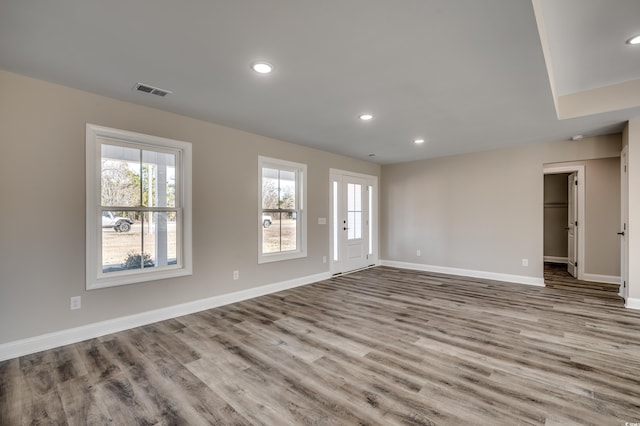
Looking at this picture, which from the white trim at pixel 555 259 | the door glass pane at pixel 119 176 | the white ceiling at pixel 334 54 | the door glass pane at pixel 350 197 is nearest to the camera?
the white ceiling at pixel 334 54

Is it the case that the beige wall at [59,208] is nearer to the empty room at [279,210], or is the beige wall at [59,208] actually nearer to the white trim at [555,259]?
the empty room at [279,210]

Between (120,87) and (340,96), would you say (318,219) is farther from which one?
(120,87)

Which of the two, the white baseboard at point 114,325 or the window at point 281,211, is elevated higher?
the window at point 281,211

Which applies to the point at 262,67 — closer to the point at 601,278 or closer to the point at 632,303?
the point at 632,303

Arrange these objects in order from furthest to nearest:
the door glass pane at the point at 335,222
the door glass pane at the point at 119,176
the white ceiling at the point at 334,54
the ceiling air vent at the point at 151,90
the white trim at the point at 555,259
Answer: the white trim at the point at 555,259 → the door glass pane at the point at 335,222 → the door glass pane at the point at 119,176 → the ceiling air vent at the point at 151,90 → the white ceiling at the point at 334,54

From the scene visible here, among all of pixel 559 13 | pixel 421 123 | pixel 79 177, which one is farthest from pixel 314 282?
pixel 559 13

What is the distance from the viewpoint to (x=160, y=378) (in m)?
2.24

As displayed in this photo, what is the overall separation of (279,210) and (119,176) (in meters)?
2.32

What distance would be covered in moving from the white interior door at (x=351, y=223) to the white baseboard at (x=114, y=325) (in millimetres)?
1935

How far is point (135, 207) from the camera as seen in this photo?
132 inches

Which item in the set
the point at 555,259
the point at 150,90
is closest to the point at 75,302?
the point at 150,90

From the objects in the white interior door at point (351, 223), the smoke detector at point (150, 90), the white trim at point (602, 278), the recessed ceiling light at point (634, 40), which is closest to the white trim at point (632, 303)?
the white trim at point (602, 278)

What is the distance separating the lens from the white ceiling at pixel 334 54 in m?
1.79

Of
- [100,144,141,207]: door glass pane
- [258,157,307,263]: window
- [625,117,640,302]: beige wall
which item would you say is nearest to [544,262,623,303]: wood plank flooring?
[625,117,640,302]: beige wall
